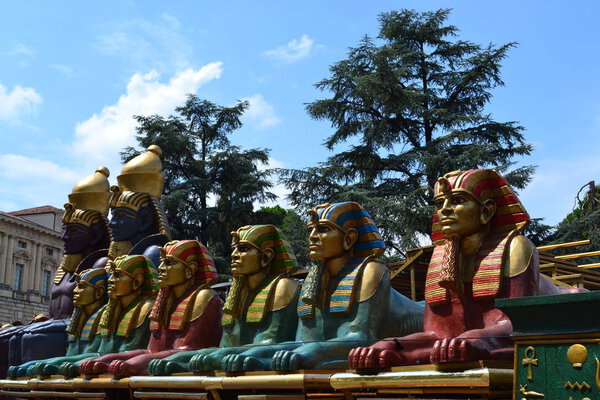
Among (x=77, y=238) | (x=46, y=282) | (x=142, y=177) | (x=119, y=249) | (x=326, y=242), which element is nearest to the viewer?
(x=326, y=242)

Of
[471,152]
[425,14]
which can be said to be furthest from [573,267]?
[425,14]

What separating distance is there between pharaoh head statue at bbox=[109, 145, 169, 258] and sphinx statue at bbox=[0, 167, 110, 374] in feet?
1.63

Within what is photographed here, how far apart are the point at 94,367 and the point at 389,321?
11.1ft

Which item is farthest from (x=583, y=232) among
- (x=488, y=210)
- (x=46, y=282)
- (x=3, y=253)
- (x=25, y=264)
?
(x=46, y=282)

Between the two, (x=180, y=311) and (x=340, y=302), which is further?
(x=180, y=311)

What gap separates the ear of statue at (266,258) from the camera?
25.9 ft

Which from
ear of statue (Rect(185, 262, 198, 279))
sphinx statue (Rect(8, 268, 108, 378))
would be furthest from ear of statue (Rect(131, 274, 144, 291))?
ear of statue (Rect(185, 262, 198, 279))

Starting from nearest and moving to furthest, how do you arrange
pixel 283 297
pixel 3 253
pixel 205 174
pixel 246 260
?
pixel 283 297
pixel 246 260
pixel 205 174
pixel 3 253

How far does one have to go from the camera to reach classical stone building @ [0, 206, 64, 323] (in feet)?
154

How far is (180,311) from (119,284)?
1.42 meters

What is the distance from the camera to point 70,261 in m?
12.1

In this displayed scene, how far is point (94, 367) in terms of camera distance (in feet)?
27.0

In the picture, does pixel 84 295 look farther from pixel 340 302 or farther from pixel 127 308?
pixel 340 302

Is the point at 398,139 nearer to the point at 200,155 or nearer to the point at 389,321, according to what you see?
the point at 200,155
